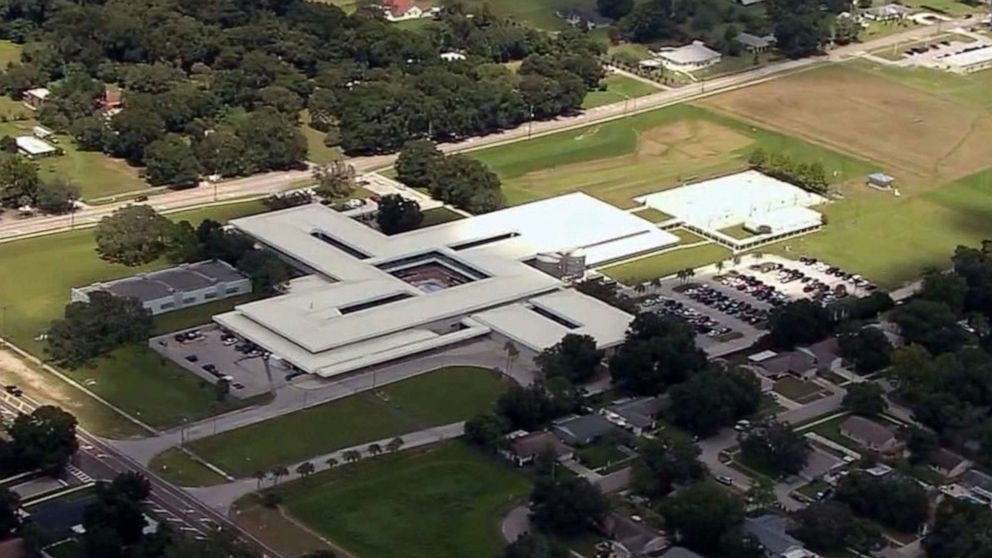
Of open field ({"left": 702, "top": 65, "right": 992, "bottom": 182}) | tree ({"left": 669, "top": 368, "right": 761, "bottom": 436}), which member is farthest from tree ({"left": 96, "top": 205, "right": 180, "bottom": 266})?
open field ({"left": 702, "top": 65, "right": 992, "bottom": 182})

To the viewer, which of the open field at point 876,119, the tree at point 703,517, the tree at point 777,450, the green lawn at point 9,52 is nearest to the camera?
the tree at point 703,517

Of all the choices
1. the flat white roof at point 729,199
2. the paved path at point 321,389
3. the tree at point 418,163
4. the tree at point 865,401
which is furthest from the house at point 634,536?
the tree at point 418,163

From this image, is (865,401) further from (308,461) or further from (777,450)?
(308,461)

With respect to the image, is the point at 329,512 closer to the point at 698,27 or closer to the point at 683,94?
the point at 683,94

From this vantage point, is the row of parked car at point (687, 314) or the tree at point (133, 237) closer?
the row of parked car at point (687, 314)

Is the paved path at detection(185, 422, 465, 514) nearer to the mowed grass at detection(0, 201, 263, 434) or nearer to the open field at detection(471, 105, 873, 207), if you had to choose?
the mowed grass at detection(0, 201, 263, 434)

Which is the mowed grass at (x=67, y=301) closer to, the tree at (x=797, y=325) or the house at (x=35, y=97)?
the house at (x=35, y=97)
